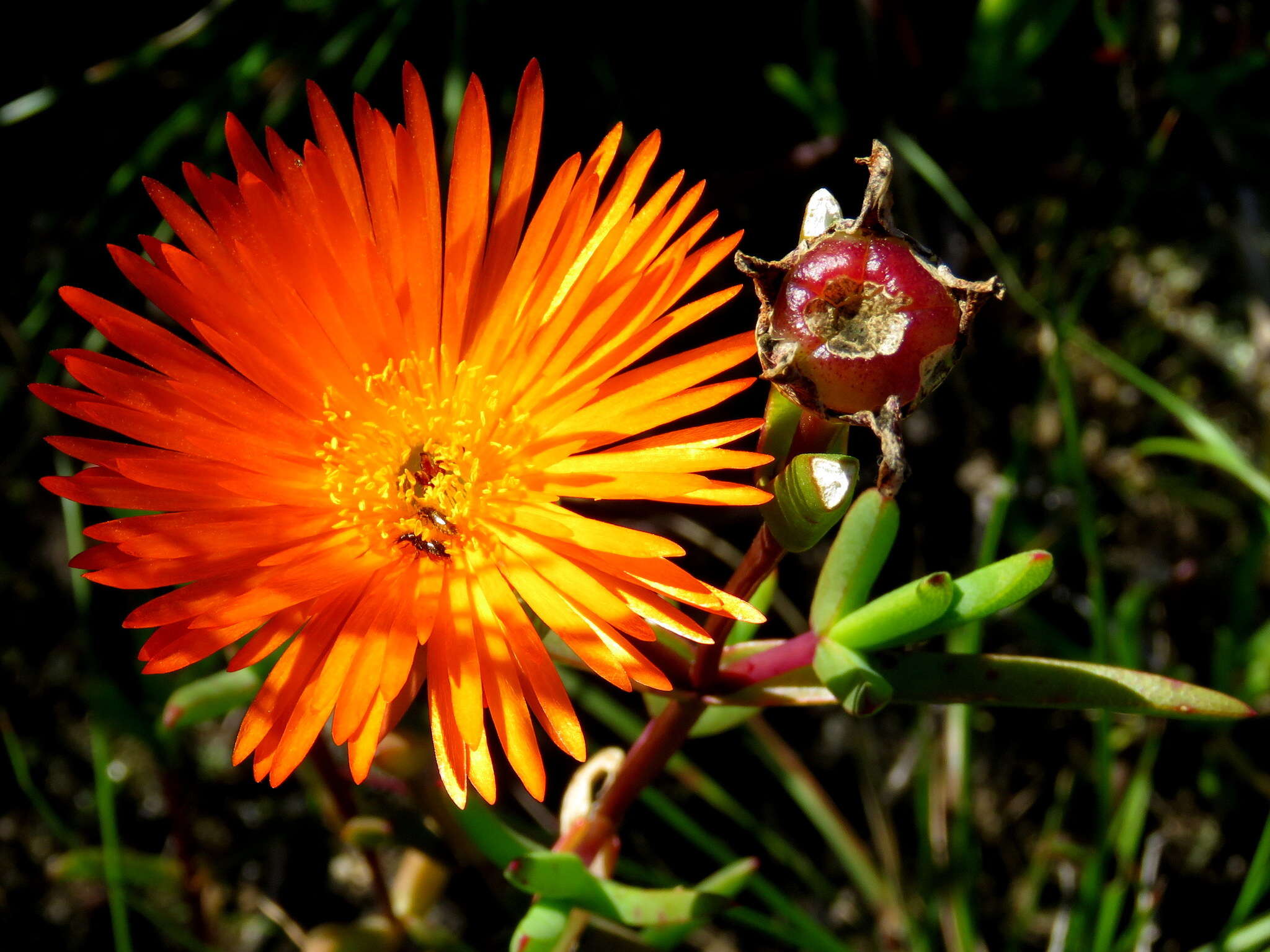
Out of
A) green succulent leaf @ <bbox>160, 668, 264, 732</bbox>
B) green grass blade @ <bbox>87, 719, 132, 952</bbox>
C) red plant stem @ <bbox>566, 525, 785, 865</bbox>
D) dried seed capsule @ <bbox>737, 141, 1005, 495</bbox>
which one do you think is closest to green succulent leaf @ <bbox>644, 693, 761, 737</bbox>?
red plant stem @ <bbox>566, 525, 785, 865</bbox>

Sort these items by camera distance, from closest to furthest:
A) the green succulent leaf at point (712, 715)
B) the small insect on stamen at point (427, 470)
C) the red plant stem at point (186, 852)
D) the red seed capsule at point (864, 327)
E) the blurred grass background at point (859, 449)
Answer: the red seed capsule at point (864, 327) < the green succulent leaf at point (712, 715) < the small insect on stamen at point (427, 470) < the red plant stem at point (186, 852) < the blurred grass background at point (859, 449)

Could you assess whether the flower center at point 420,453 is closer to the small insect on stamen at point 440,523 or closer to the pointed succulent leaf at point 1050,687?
the small insect on stamen at point 440,523

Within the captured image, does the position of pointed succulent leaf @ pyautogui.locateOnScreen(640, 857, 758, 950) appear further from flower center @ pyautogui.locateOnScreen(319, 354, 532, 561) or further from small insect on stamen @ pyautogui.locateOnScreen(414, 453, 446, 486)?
small insect on stamen @ pyautogui.locateOnScreen(414, 453, 446, 486)

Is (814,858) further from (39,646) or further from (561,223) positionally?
(39,646)

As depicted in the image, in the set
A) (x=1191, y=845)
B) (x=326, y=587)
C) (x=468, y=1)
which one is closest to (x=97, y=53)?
(x=468, y=1)

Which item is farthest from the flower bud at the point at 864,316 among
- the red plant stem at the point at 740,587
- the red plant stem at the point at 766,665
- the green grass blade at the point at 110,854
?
the green grass blade at the point at 110,854

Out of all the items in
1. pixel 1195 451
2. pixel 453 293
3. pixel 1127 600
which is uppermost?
pixel 453 293

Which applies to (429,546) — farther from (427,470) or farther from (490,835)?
(490,835)
